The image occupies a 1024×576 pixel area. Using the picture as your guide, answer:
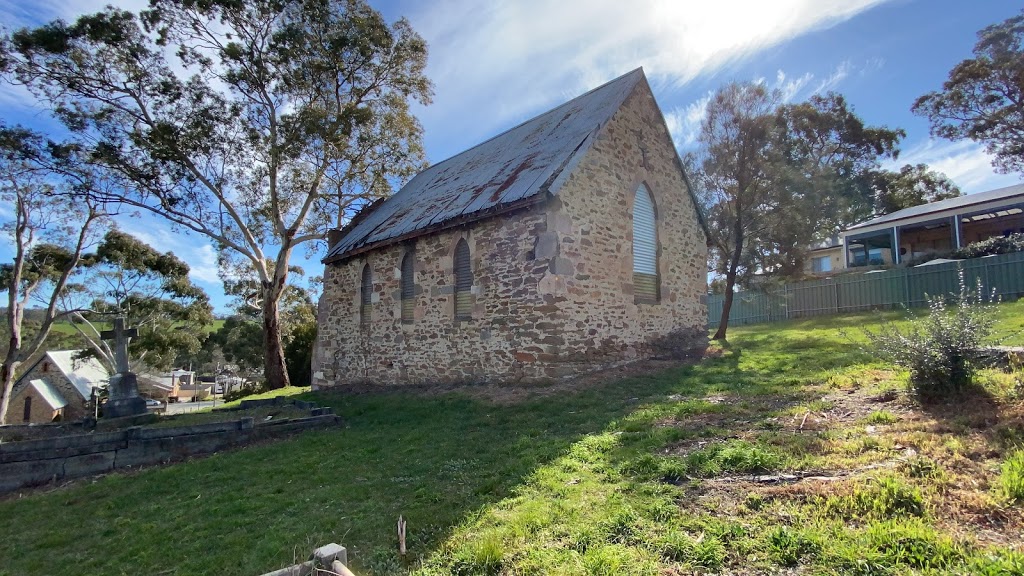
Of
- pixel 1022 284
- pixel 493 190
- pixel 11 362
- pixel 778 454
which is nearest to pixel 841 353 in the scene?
pixel 778 454

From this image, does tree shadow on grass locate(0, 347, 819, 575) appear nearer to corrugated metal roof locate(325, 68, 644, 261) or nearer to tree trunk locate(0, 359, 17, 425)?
corrugated metal roof locate(325, 68, 644, 261)

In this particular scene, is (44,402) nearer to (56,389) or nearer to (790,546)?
(56,389)

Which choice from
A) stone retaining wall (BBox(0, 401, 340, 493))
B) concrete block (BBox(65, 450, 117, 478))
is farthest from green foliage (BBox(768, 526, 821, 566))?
concrete block (BBox(65, 450, 117, 478))

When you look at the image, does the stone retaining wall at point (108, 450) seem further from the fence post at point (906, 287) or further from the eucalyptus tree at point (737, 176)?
the fence post at point (906, 287)

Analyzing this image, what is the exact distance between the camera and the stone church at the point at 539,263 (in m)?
11.3

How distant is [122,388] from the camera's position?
13.2m

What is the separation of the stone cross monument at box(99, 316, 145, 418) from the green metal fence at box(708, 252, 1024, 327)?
22.4m

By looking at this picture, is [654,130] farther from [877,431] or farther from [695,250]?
[877,431]

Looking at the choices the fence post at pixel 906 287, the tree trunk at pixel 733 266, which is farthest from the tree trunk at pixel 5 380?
the fence post at pixel 906 287

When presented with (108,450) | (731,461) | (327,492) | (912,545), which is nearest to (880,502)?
(912,545)

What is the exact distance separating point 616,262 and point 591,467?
7.81 metres

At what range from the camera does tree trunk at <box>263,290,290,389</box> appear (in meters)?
22.0

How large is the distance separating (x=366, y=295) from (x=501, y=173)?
20.2 ft

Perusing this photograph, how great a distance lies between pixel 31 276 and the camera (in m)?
24.6
